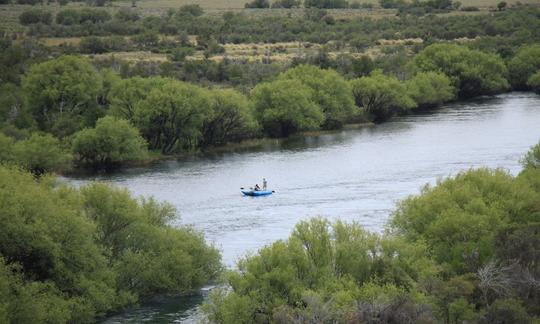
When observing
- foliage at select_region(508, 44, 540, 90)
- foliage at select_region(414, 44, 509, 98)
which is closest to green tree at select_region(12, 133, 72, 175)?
foliage at select_region(414, 44, 509, 98)

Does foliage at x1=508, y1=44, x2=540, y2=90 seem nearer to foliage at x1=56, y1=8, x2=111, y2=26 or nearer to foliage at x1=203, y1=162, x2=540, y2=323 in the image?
foliage at x1=56, y1=8, x2=111, y2=26

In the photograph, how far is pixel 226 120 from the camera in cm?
10488

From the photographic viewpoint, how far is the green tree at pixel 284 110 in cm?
10944

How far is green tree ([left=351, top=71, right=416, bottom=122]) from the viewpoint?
12094cm

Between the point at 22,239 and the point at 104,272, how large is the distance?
5.01 metres

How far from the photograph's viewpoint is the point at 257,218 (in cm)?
7238

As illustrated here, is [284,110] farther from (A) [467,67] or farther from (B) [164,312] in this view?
(B) [164,312]

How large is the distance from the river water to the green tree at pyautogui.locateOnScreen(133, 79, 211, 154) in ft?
12.6

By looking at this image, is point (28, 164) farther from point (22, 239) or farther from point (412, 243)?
→ point (412, 243)

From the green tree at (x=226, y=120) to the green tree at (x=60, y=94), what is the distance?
11538mm

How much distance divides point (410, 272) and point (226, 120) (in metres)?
58.5

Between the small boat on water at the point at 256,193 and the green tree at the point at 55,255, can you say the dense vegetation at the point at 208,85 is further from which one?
the green tree at the point at 55,255

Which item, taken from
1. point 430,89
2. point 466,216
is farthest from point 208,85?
point 466,216

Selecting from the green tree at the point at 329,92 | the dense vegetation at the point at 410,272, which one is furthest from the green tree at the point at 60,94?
the dense vegetation at the point at 410,272
